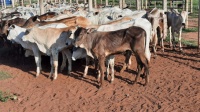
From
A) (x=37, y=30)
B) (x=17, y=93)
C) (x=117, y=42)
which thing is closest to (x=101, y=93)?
(x=117, y=42)

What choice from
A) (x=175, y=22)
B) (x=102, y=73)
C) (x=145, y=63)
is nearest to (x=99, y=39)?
(x=102, y=73)

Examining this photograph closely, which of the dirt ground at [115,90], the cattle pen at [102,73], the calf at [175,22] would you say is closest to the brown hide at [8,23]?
the cattle pen at [102,73]

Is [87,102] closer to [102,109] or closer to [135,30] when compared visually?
[102,109]

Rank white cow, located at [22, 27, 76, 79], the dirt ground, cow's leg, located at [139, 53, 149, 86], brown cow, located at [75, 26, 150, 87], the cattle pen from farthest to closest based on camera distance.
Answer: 1. white cow, located at [22, 27, 76, 79]
2. cow's leg, located at [139, 53, 149, 86]
3. brown cow, located at [75, 26, 150, 87]
4. the cattle pen
5. the dirt ground

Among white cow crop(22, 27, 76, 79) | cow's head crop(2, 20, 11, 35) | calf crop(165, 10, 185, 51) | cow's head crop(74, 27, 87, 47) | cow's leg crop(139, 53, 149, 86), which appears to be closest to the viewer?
cow's leg crop(139, 53, 149, 86)

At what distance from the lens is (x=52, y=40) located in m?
10.4

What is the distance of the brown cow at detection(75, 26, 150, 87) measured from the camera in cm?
883

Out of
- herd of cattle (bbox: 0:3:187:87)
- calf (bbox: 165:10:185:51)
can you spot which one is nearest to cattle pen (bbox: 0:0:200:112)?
herd of cattle (bbox: 0:3:187:87)

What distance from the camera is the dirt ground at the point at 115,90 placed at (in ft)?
26.3

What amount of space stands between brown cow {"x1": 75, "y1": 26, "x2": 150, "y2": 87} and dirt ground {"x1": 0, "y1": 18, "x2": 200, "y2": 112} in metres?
0.56

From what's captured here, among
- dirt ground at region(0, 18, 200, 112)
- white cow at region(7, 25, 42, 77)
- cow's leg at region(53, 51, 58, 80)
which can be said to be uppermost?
white cow at region(7, 25, 42, 77)

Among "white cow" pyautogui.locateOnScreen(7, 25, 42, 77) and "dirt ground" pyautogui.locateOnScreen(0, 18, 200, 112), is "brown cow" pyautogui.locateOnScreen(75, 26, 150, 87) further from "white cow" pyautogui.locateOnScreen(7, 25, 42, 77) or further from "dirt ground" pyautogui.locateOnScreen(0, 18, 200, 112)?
"white cow" pyautogui.locateOnScreen(7, 25, 42, 77)

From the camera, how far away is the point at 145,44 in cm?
898

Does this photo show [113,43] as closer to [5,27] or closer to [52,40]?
[52,40]
